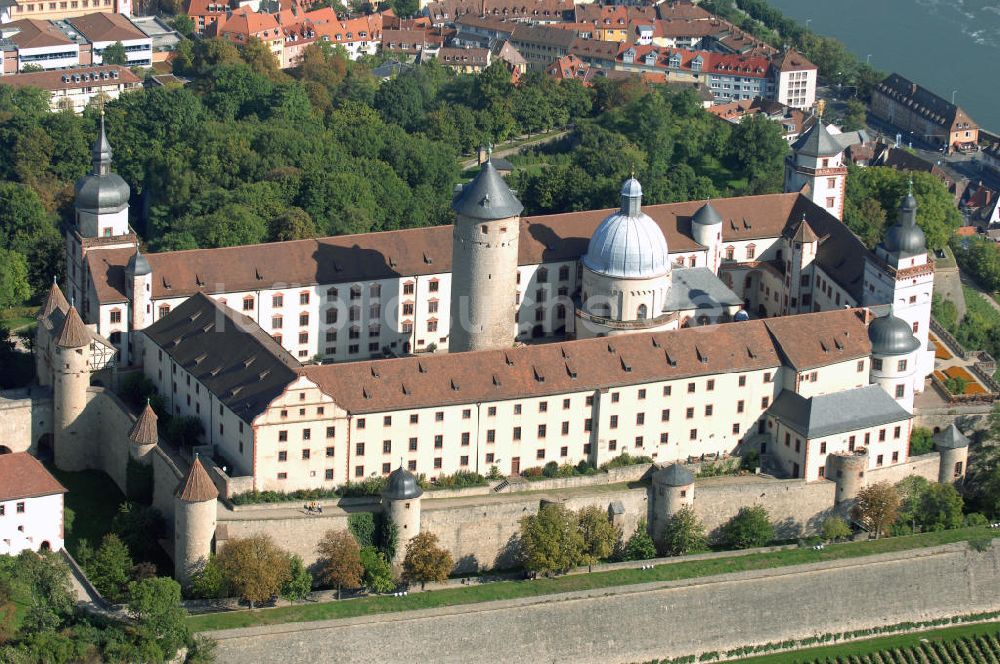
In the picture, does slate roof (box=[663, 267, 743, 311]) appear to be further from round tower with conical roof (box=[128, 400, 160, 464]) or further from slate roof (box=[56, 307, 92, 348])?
slate roof (box=[56, 307, 92, 348])

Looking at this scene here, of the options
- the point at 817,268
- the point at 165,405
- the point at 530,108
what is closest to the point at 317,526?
the point at 165,405

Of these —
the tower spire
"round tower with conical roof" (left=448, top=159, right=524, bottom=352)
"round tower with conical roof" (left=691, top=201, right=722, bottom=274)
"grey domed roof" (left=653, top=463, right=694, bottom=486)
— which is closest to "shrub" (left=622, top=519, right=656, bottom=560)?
"grey domed roof" (left=653, top=463, right=694, bottom=486)

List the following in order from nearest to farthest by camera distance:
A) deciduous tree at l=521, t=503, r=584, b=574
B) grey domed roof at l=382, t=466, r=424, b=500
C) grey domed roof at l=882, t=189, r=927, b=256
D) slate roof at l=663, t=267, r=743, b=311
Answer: grey domed roof at l=382, t=466, r=424, b=500, deciduous tree at l=521, t=503, r=584, b=574, grey domed roof at l=882, t=189, r=927, b=256, slate roof at l=663, t=267, r=743, b=311

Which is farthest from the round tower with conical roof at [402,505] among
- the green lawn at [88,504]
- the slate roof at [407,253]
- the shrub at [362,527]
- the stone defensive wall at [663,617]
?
the slate roof at [407,253]

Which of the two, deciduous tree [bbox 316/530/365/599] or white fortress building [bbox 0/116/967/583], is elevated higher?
white fortress building [bbox 0/116/967/583]

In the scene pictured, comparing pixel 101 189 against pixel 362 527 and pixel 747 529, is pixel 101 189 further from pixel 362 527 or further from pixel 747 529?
pixel 747 529
